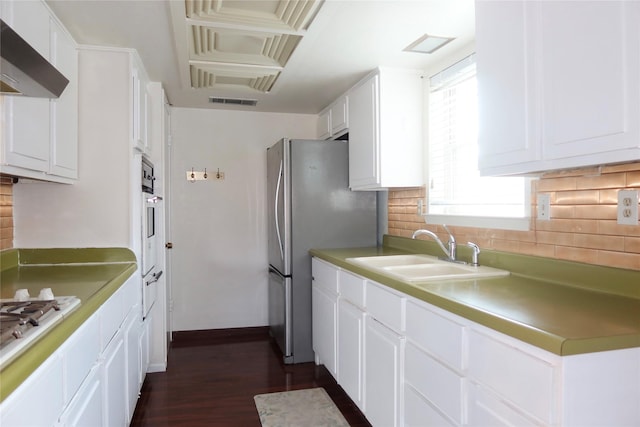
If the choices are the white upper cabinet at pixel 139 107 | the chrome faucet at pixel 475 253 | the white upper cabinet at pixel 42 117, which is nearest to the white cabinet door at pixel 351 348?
the chrome faucet at pixel 475 253

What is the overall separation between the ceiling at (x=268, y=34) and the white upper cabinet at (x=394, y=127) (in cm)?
12

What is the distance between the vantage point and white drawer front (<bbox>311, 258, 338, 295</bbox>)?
9.25 ft

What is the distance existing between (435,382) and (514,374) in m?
0.45

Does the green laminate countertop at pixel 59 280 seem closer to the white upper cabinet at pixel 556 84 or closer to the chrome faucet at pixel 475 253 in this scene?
the white upper cabinet at pixel 556 84

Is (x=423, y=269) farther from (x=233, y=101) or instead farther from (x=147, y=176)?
(x=233, y=101)

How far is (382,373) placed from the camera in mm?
2092

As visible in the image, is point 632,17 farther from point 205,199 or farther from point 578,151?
point 205,199

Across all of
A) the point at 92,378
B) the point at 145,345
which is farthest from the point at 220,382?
the point at 92,378

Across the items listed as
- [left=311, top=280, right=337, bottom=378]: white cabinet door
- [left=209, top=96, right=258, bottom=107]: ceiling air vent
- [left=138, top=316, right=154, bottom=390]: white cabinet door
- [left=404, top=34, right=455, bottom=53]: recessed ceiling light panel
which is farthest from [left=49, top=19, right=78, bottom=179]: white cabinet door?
[left=404, top=34, right=455, bottom=53]: recessed ceiling light panel

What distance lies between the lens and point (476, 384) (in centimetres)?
140

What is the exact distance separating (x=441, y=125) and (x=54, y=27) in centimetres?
222

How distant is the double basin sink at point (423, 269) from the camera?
1.94 metres

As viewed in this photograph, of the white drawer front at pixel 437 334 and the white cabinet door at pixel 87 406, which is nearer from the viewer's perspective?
the white cabinet door at pixel 87 406

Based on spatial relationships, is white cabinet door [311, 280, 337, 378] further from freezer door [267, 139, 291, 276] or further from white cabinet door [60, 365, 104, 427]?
white cabinet door [60, 365, 104, 427]
